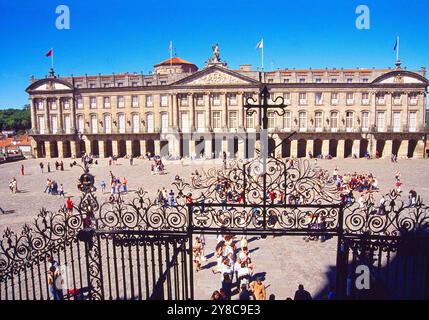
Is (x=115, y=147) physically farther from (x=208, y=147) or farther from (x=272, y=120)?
(x=272, y=120)

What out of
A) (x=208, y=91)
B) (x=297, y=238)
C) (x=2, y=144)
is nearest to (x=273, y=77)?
(x=208, y=91)

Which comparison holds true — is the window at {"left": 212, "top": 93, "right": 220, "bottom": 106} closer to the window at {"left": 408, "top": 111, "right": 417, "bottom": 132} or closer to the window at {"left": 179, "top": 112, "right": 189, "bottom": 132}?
the window at {"left": 179, "top": 112, "right": 189, "bottom": 132}

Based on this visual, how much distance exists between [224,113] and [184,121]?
5.92m

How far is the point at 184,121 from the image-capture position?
156 feet

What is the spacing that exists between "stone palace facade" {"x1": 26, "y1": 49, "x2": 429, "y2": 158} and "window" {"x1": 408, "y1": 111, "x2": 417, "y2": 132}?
0.14 m

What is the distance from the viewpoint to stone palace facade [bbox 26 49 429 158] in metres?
44.7

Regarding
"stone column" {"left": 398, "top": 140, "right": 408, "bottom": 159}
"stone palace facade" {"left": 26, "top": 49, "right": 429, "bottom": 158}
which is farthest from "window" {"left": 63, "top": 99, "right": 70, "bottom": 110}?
"stone column" {"left": 398, "top": 140, "right": 408, "bottom": 159}

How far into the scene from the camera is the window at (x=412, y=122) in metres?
A: 44.5

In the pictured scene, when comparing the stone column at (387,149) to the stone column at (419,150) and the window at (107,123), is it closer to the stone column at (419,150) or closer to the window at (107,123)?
the stone column at (419,150)

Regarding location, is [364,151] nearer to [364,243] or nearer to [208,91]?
[208,91]

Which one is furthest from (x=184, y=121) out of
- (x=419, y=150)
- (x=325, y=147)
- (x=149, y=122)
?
(x=419, y=150)
